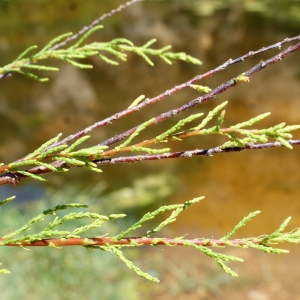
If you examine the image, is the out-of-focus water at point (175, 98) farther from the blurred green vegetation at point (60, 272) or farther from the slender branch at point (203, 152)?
the slender branch at point (203, 152)

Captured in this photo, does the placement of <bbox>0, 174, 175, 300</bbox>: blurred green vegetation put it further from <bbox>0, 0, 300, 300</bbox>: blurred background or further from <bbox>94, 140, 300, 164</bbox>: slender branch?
<bbox>94, 140, 300, 164</bbox>: slender branch

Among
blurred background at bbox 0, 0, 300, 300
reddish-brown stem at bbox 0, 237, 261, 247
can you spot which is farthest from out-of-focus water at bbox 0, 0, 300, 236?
reddish-brown stem at bbox 0, 237, 261, 247

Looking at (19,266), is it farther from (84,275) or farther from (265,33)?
(265,33)

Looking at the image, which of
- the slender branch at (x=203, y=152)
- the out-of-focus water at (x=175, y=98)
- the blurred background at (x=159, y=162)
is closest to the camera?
the slender branch at (x=203, y=152)

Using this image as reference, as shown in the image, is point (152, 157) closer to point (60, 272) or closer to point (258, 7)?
point (60, 272)

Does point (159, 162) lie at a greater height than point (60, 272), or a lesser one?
lesser

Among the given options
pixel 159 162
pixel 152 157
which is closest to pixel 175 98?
pixel 159 162

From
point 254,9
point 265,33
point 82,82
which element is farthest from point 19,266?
point 254,9

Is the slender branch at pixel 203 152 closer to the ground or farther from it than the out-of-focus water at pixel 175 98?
farther from it

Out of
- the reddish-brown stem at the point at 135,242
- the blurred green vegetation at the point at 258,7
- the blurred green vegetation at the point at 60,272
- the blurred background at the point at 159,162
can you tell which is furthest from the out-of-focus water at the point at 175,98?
the reddish-brown stem at the point at 135,242
